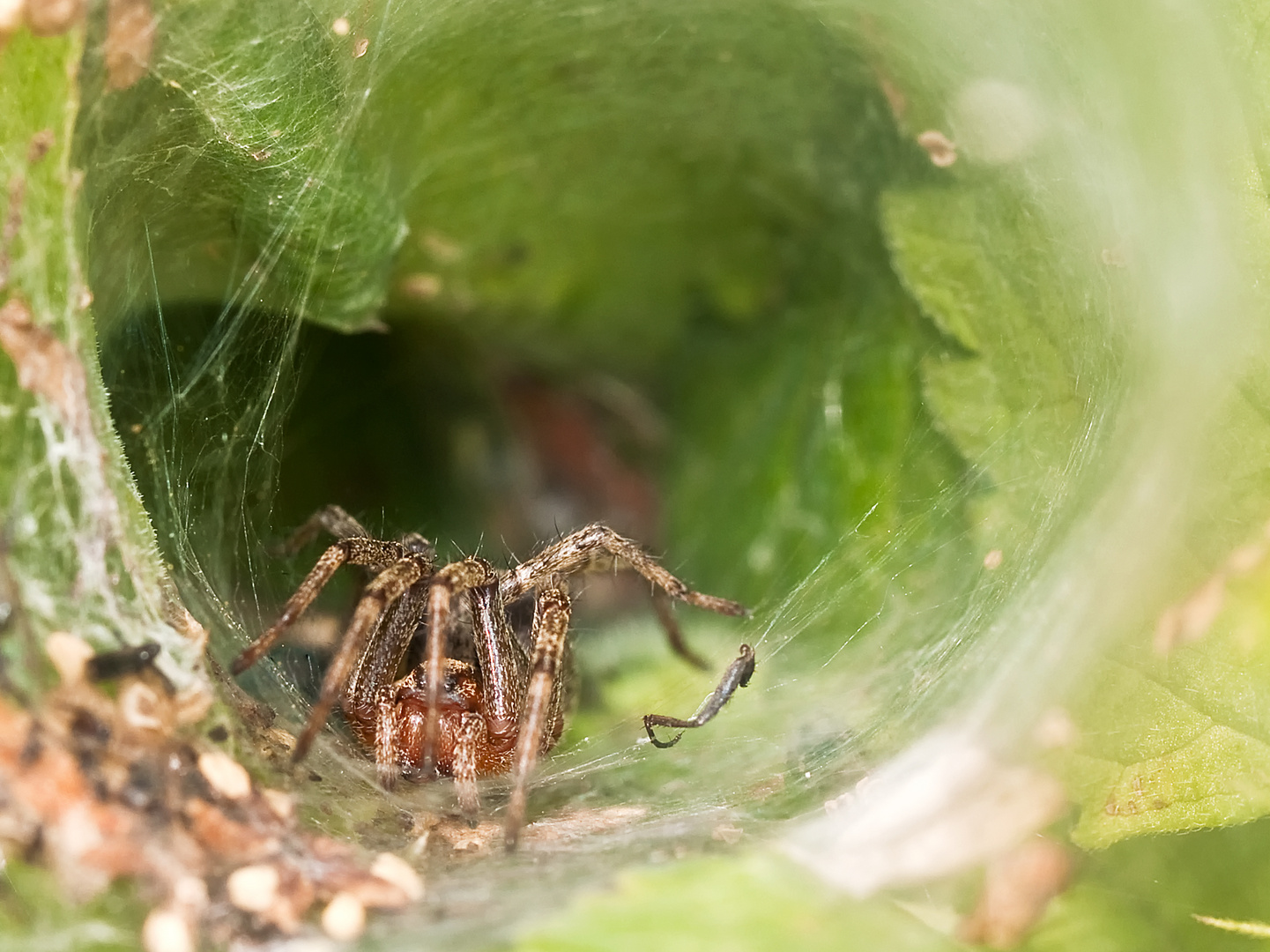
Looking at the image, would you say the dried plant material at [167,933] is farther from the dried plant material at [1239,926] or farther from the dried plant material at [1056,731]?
the dried plant material at [1239,926]

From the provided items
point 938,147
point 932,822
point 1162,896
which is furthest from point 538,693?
point 938,147

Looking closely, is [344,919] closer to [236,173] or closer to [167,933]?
[167,933]

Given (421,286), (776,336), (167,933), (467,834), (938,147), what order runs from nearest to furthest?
(167,933)
(467,834)
(938,147)
(421,286)
(776,336)

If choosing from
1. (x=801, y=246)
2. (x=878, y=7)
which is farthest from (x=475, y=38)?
(x=801, y=246)

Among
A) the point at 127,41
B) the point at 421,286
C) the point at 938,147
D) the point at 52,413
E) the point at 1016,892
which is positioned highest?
the point at 127,41

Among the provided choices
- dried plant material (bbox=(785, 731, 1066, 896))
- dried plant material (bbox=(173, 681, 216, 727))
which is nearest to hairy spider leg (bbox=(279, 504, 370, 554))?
dried plant material (bbox=(173, 681, 216, 727))

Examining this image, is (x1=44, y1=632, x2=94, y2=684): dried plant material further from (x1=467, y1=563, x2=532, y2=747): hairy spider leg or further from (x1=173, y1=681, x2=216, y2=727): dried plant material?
(x1=467, y1=563, x2=532, y2=747): hairy spider leg

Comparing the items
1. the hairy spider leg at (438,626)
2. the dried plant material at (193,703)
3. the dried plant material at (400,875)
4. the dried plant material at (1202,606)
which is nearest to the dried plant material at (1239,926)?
the dried plant material at (1202,606)
